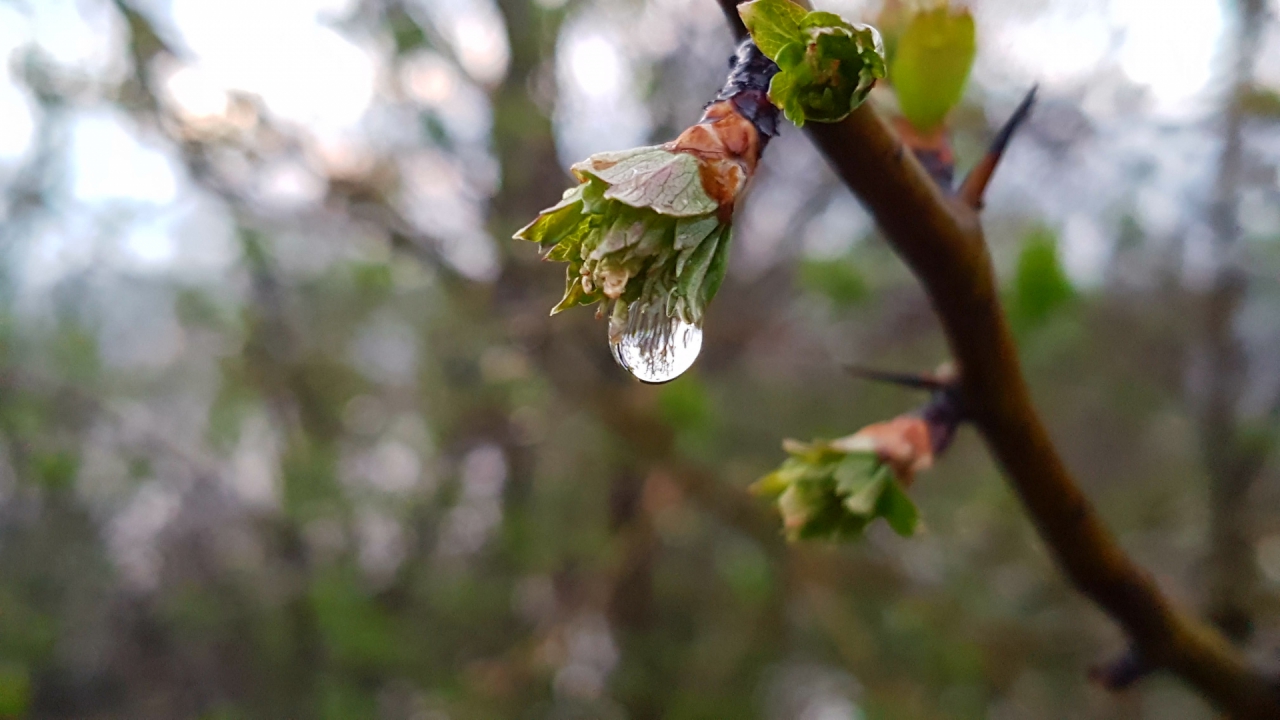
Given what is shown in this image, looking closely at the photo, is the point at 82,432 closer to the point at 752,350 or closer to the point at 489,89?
the point at 489,89

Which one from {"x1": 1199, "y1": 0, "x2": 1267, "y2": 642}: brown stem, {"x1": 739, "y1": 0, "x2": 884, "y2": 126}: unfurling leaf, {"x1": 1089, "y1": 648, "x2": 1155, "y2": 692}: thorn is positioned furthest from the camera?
{"x1": 1199, "y1": 0, "x2": 1267, "y2": 642}: brown stem

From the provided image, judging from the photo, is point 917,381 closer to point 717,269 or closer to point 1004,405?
point 1004,405

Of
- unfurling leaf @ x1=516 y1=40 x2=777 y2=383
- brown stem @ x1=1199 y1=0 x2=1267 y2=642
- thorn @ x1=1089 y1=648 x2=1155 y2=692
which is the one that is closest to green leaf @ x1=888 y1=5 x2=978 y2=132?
unfurling leaf @ x1=516 y1=40 x2=777 y2=383

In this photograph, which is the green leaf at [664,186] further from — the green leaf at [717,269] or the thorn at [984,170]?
the thorn at [984,170]

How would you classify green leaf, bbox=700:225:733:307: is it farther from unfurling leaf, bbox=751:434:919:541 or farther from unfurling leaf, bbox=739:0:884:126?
unfurling leaf, bbox=751:434:919:541

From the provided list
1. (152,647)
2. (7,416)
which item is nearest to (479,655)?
(152,647)

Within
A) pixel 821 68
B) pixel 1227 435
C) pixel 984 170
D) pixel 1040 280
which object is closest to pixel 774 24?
pixel 821 68
